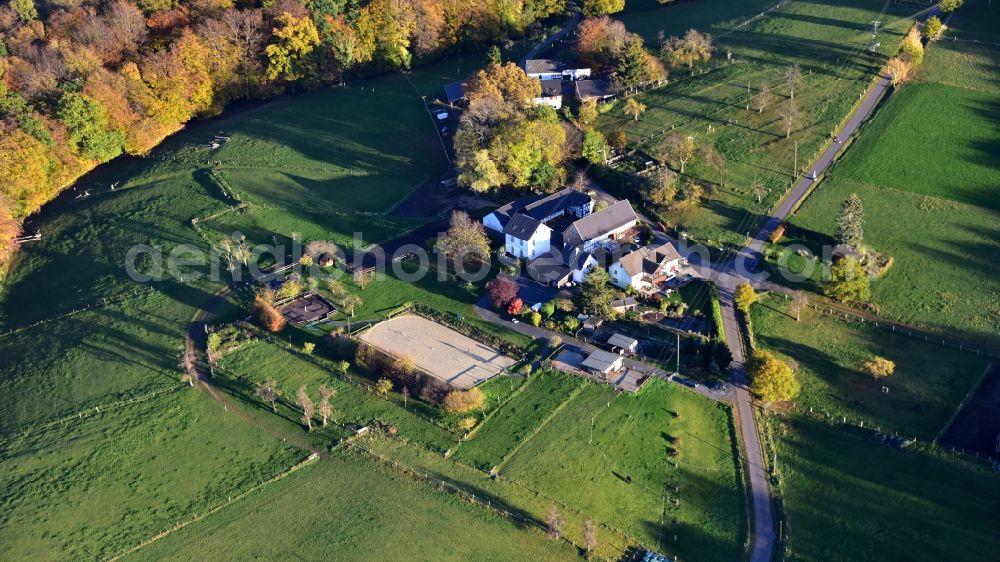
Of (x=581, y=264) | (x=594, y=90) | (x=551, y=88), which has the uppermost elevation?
(x=551, y=88)

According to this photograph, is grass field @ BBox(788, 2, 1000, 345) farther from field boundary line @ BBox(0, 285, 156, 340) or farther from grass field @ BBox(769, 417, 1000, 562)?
field boundary line @ BBox(0, 285, 156, 340)


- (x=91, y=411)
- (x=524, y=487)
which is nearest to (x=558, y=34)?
(x=524, y=487)

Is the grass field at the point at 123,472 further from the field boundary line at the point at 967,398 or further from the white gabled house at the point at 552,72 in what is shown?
the white gabled house at the point at 552,72

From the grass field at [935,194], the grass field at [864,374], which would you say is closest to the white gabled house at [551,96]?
the grass field at [935,194]

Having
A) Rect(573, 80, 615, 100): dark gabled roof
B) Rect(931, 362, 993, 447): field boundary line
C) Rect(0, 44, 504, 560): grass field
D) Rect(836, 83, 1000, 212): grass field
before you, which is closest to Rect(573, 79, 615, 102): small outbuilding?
Rect(573, 80, 615, 100): dark gabled roof

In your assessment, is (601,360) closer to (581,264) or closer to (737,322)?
(581,264)

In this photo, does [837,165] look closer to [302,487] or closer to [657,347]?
[657,347]
